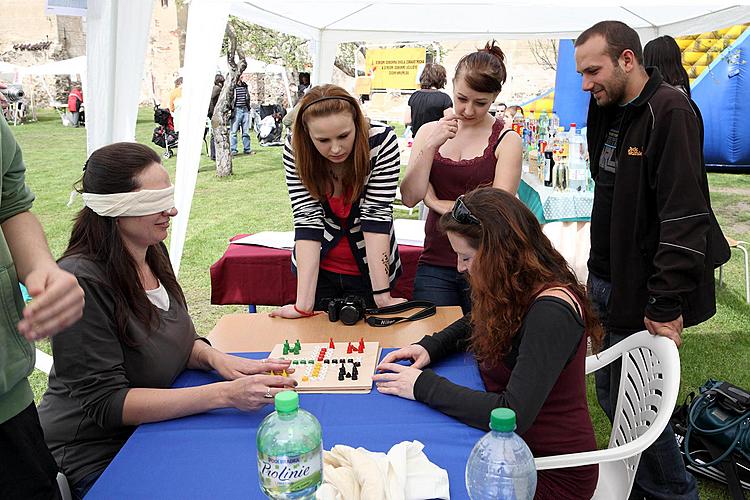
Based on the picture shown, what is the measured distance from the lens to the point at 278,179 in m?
9.87

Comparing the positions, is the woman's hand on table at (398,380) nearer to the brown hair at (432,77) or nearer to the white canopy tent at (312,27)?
the white canopy tent at (312,27)

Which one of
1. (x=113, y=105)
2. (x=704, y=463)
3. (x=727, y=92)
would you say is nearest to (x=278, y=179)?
(x=727, y=92)

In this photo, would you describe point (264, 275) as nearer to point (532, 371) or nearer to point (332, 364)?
point (332, 364)

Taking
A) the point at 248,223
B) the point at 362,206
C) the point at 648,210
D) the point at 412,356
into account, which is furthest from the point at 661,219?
the point at 248,223

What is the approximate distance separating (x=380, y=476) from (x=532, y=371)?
17.8 inches

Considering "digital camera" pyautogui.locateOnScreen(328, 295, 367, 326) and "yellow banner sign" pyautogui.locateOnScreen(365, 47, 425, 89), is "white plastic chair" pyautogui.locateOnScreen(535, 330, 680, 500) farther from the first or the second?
"yellow banner sign" pyautogui.locateOnScreen(365, 47, 425, 89)

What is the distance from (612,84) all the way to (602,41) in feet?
0.43

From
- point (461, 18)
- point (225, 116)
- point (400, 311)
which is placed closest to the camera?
point (400, 311)

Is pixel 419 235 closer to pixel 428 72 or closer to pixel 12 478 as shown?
pixel 12 478

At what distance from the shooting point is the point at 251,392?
142 cm


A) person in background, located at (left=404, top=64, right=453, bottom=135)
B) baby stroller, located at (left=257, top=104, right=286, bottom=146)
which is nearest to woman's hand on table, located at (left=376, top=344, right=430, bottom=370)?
person in background, located at (left=404, top=64, right=453, bottom=135)

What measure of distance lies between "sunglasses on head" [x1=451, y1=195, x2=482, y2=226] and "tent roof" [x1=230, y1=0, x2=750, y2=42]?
2885 millimetres

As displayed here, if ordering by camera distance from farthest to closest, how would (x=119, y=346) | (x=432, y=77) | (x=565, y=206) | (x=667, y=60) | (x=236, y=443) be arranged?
(x=432, y=77), (x=565, y=206), (x=667, y=60), (x=119, y=346), (x=236, y=443)

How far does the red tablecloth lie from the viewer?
3.25 m
